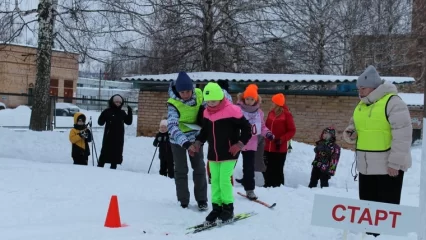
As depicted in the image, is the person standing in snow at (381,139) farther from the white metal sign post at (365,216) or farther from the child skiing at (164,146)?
the child skiing at (164,146)

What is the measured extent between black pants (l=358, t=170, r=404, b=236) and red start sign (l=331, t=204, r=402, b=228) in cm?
73

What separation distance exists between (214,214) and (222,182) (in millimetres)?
384

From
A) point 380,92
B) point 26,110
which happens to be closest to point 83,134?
point 380,92

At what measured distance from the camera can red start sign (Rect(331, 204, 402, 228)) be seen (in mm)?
4309

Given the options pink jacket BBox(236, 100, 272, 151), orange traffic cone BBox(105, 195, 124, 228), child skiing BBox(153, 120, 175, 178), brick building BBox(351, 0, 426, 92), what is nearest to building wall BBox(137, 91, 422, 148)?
child skiing BBox(153, 120, 175, 178)

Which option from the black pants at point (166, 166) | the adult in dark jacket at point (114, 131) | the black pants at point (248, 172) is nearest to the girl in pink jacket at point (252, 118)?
the black pants at point (248, 172)

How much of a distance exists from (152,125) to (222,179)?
11.1m

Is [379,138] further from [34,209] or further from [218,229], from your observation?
[34,209]

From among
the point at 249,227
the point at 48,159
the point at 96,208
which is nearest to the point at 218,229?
the point at 249,227

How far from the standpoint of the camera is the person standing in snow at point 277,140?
9008 millimetres

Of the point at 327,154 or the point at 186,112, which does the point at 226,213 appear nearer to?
the point at 186,112

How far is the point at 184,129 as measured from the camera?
6.34 metres

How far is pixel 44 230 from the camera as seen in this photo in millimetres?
5000

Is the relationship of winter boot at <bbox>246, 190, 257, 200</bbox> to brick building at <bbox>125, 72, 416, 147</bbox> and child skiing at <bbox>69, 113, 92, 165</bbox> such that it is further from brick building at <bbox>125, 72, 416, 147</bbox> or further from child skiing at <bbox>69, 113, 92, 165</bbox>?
brick building at <bbox>125, 72, 416, 147</bbox>
